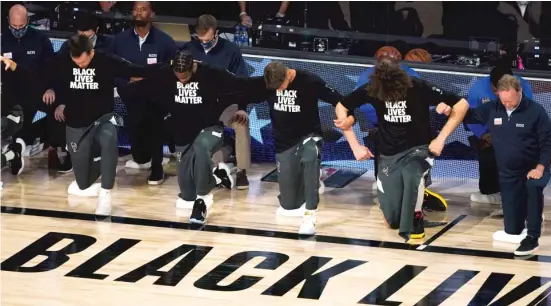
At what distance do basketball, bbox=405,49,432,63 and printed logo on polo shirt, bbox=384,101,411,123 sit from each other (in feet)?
7.57

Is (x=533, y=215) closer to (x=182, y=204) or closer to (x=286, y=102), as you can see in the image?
(x=286, y=102)

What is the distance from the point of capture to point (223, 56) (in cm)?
1194

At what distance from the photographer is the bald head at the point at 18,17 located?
41.3 feet

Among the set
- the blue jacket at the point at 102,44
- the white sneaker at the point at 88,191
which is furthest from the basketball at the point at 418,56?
the white sneaker at the point at 88,191

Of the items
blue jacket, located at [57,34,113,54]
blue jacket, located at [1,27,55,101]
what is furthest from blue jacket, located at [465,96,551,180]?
blue jacket, located at [1,27,55,101]

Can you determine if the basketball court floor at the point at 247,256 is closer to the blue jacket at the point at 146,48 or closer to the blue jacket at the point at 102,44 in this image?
the blue jacket at the point at 146,48

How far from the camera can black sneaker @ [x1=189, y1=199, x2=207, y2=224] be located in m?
10.9

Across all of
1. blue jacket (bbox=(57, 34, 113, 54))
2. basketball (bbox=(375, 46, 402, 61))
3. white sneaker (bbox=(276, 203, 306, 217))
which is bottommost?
white sneaker (bbox=(276, 203, 306, 217))

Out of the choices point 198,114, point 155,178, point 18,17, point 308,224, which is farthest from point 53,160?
point 308,224

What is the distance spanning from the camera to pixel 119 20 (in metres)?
13.8

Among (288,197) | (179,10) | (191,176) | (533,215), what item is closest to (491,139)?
(533,215)

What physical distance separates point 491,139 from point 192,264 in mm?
3013

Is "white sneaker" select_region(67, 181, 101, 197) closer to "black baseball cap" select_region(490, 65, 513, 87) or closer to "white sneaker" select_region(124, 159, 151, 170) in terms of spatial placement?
"white sneaker" select_region(124, 159, 151, 170)

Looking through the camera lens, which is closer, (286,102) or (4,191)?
(286,102)
